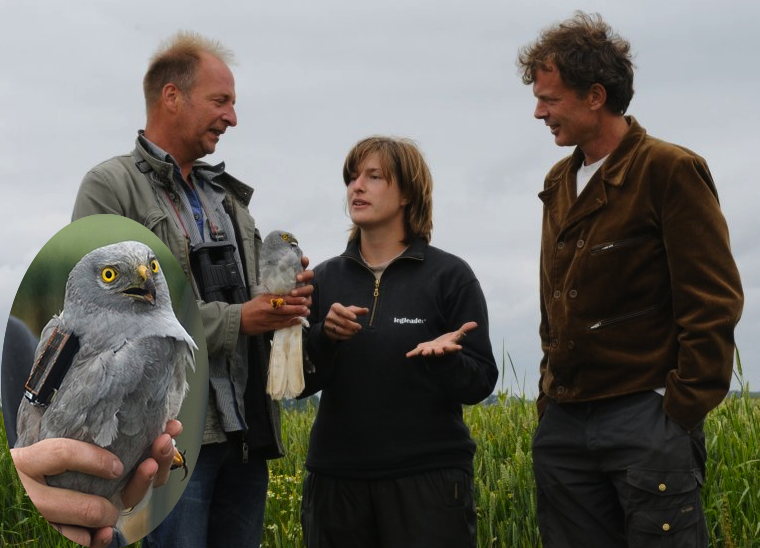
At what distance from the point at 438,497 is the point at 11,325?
1985mm

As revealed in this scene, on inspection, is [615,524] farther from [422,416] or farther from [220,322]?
[220,322]

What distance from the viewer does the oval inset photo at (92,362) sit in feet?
8.95

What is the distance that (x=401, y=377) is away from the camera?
4.17m

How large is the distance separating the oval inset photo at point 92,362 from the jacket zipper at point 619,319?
1.85 m

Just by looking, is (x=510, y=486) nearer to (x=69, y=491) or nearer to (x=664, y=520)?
(x=664, y=520)

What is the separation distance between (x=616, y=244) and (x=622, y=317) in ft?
1.01

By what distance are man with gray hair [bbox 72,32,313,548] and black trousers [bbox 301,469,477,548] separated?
29 cm

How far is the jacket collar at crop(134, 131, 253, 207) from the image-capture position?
12.3 feet

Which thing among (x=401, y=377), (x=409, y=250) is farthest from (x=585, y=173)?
(x=401, y=377)

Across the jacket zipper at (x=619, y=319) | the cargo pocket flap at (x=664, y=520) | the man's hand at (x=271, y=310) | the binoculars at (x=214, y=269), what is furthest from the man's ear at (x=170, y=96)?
the cargo pocket flap at (x=664, y=520)

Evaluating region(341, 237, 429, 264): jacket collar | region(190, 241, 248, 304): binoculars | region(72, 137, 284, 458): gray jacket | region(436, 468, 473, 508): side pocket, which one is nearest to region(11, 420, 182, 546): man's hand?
region(72, 137, 284, 458): gray jacket

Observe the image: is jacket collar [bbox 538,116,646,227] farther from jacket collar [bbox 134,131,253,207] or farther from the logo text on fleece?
jacket collar [bbox 134,131,253,207]

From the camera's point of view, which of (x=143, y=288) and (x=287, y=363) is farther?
(x=287, y=363)

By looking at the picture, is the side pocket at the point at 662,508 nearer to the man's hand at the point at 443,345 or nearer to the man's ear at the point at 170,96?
the man's hand at the point at 443,345
